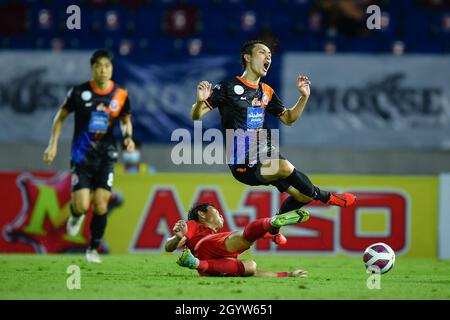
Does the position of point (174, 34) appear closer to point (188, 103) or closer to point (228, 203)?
point (188, 103)

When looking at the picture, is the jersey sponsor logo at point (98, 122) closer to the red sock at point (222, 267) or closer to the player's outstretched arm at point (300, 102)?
the player's outstretched arm at point (300, 102)

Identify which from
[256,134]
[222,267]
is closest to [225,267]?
[222,267]

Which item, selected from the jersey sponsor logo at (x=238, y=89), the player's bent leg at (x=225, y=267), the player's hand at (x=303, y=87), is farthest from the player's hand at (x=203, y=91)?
the player's bent leg at (x=225, y=267)

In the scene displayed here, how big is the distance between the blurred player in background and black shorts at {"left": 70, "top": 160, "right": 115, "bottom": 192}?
188 centimetres

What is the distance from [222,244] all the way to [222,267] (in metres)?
0.20

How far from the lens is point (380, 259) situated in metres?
8.73

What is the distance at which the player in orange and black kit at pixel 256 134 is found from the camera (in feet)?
28.3

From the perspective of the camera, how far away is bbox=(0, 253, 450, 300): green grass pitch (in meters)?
7.01

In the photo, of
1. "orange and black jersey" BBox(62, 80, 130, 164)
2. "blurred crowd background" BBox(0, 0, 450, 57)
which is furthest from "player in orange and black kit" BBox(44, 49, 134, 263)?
"blurred crowd background" BBox(0, 0, 450, 57)

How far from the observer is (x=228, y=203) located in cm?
1312

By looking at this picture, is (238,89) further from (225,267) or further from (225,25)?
(225,25)

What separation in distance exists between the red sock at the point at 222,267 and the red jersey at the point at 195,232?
0.33 m

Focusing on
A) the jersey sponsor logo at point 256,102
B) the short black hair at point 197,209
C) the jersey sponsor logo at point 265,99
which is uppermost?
Result: the jersey sponsor logo at point 265,99

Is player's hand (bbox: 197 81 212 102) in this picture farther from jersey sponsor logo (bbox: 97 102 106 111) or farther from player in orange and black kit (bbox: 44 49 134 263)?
jersey sponsor logo (bbox: 97 102 106 111)
